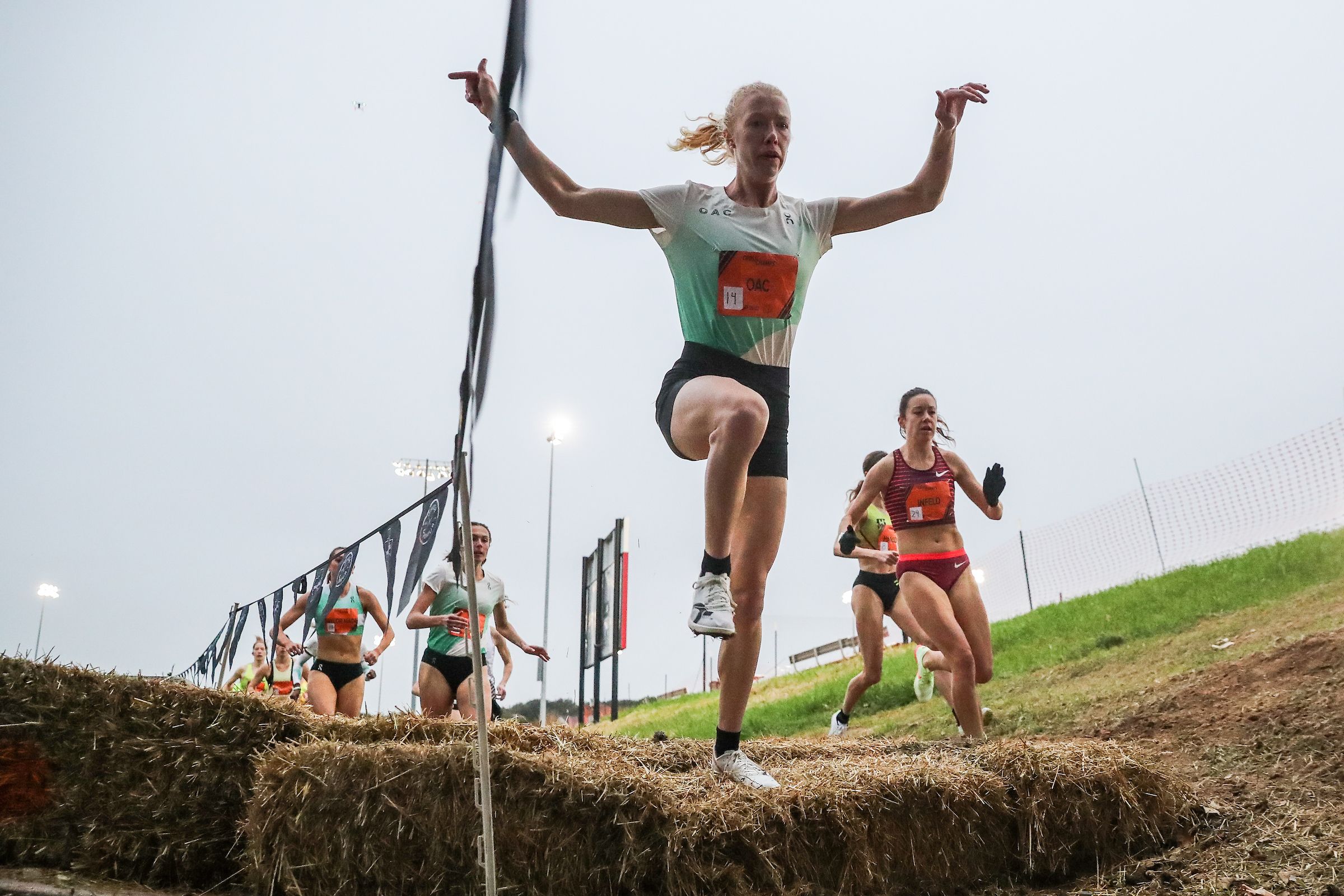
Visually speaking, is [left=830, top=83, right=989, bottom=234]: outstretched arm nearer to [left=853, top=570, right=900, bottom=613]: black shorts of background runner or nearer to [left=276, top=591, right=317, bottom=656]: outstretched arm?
[left=853, top=570, right=900, bottom=613]: black shorts of background runner

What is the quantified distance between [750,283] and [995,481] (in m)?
2.84

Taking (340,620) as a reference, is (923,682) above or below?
below

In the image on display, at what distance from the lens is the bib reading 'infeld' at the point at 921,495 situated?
561 cm

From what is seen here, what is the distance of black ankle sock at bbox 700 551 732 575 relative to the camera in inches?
113

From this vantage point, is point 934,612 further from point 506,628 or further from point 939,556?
point 506,628

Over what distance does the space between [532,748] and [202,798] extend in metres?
0.98

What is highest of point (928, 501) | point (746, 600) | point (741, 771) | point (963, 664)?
point (928, 501)

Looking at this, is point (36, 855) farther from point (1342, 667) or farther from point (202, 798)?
point (1342, 667)

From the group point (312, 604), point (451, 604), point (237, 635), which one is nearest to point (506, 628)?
point (451, 604)

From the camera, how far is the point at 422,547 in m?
12.3

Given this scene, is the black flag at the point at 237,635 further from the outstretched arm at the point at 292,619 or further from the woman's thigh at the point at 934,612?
the woman's thigh at the point at 934,612

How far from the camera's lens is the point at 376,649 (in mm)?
7754

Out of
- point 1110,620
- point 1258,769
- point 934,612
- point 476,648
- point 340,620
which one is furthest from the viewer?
point 1110,620

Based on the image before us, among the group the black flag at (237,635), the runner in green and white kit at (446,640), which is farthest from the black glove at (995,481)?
the black flag at (237,635)
